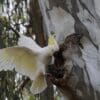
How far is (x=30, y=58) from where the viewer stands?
0.48m

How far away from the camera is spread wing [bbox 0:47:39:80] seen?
48 centimetres

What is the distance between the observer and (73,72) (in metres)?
0.44

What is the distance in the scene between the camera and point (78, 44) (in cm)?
47

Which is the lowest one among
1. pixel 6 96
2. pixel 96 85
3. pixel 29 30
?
pixel 6 96

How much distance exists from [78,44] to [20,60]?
9cm

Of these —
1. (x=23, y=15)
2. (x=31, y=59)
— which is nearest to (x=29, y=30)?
(x=23, y=15)

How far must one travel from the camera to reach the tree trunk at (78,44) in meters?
0.43

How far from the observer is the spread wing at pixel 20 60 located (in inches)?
18.9

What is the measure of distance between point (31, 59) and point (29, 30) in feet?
3.04

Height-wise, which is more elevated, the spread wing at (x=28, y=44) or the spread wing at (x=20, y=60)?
the spread wing at (x=28, y=44)

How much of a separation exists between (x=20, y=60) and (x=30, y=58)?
2cm

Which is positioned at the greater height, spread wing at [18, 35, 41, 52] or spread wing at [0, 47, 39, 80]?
spread wing at [18, 35, 41, 52]

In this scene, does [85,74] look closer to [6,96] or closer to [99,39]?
[99,39]

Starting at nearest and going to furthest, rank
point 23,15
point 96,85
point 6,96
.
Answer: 1. point 96,85
2. point 6,96
3. point 23,15
